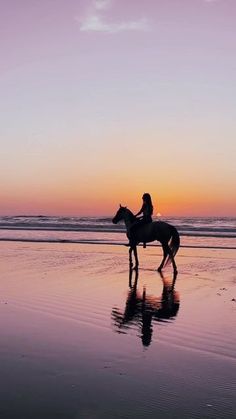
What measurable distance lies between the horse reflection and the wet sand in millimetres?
18

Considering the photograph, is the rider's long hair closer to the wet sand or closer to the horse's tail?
the horse's tail

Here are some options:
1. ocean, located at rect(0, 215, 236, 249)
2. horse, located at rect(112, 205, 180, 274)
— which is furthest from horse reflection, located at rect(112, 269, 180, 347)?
ocean, located at rect(0, 215, 236, 249)

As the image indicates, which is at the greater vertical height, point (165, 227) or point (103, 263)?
point (165, 227)

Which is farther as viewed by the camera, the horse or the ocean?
the ocean

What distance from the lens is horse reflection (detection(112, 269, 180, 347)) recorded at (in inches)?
299

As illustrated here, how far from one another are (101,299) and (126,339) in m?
3.25

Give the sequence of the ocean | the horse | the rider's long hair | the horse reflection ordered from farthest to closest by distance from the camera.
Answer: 1. the ocean
2. the horse
3. the rider's long hair
4. the horse reflection

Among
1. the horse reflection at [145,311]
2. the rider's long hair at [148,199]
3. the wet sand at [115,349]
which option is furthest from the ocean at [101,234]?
the wet sand at [115,349]

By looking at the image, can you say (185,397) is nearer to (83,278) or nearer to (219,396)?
(219,396)

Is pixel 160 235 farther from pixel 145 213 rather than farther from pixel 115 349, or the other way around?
pixel 115 349

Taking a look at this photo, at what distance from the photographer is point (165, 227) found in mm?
16609

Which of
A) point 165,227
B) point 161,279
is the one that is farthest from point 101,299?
point 165,227

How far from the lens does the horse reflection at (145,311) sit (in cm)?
760

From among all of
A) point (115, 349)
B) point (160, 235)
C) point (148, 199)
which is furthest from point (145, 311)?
point (160, 235)
